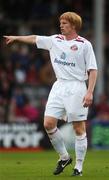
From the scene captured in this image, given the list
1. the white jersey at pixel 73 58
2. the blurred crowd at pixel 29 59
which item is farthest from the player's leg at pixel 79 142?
the blurred crowd at pixel 29 59

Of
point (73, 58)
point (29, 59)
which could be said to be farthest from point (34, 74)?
point (73, 58)

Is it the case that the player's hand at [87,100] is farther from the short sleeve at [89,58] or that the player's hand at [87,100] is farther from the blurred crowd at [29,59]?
the blurred crowd at [29,59]

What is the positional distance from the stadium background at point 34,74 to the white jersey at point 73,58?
32.1 feet

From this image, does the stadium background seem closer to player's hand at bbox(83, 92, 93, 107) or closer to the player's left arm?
the player's left arm

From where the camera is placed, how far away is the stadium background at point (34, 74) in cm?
2198

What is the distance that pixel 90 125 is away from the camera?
73.6 ft

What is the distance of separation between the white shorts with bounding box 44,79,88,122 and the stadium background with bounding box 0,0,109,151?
31.9 feet

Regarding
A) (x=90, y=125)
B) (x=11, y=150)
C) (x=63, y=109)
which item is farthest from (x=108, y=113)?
(x=63, y=109)

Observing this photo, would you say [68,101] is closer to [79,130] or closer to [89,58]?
[79,130]

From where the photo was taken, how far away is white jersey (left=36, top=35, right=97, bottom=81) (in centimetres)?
1185

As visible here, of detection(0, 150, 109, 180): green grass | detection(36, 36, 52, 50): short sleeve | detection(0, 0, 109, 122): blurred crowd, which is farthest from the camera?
detection(0, 0, 109, 122): blurred crowd

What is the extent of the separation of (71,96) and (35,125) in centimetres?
1028

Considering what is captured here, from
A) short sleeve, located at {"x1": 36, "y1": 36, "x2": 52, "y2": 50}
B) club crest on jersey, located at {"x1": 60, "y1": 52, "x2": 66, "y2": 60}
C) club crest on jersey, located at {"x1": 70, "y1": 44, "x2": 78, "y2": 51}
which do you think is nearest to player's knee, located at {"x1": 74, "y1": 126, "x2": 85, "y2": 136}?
club crest on jersey, located at {"x1": 60, "y1": 52, "x2": 66, "y2": 60}

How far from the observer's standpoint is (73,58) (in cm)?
1191
